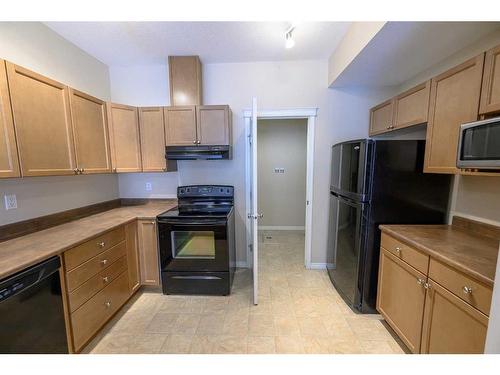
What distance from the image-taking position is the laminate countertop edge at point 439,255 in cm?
95

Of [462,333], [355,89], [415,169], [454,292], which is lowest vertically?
[462,333]

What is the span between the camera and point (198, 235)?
2.22 metres

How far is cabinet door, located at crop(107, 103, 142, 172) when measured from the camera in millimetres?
2277

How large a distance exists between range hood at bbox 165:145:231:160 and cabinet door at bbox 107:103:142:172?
1.39 feet

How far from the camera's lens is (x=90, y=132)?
200 cm

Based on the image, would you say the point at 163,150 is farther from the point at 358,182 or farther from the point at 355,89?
the point at 355,89

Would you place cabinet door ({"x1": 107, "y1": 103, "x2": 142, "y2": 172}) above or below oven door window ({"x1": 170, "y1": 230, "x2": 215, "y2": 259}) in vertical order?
above

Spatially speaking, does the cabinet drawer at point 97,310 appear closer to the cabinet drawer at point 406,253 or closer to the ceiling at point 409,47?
the cabinet drawer at point 406,253

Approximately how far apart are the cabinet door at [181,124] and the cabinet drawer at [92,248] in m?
1.15

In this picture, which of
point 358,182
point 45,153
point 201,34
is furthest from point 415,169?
point 45,153

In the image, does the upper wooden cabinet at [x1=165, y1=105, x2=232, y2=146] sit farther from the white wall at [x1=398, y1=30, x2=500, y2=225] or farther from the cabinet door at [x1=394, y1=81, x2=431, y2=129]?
the white wall at [x1=398, y1=30, x2=500, y2=225]

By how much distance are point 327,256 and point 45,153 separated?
3.18m

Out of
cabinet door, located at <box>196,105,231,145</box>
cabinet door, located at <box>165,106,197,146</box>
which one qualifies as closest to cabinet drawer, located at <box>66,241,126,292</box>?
cabinet door, located at <box>165,106,197,146</box>

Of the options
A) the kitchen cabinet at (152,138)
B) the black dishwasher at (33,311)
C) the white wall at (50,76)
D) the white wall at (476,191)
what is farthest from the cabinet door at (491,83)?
the white wall at (50,76)
